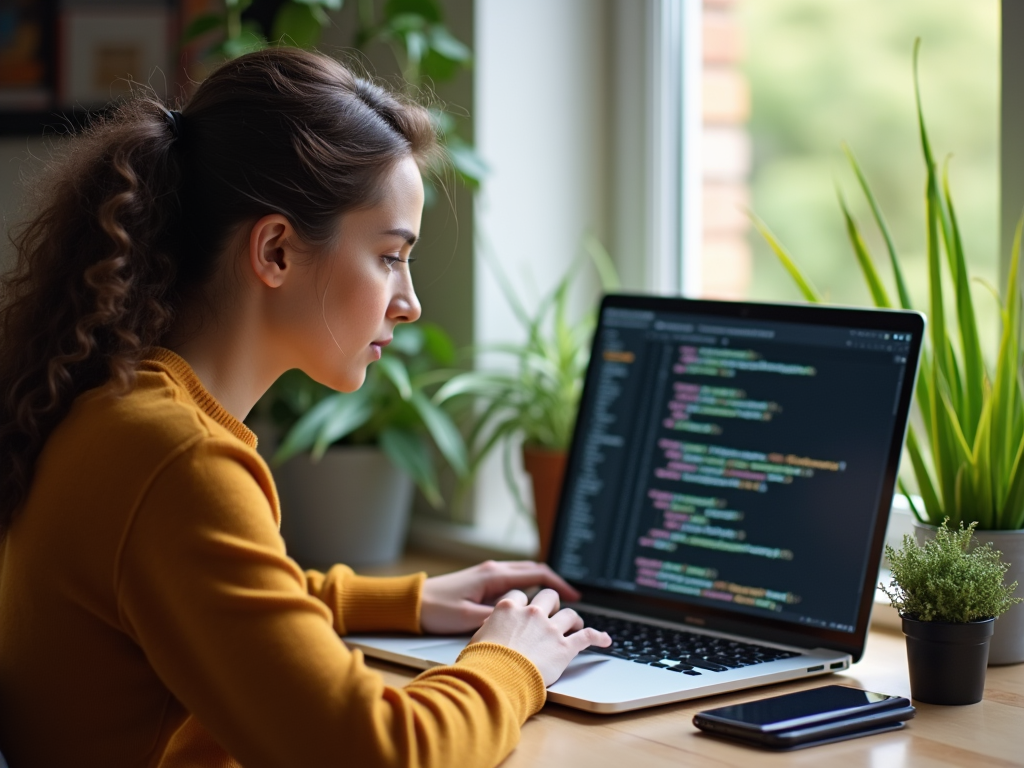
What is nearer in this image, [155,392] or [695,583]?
[155,392]

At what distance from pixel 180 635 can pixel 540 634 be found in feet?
1.08

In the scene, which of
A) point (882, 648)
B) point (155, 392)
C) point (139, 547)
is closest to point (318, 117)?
point (155, 392)

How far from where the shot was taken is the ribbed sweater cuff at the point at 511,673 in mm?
896

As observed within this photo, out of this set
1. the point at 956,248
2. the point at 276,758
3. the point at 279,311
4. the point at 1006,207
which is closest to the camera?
the point at 276,758

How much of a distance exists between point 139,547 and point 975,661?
67cm

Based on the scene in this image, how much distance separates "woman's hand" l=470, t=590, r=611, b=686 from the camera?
0.96m

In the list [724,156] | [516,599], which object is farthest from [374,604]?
[724,156]

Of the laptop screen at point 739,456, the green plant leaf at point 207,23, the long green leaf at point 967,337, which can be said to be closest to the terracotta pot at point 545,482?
the laptop screen at point 739,456

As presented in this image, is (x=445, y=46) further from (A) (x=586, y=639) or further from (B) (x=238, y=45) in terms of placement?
(A) (x=586, y=639)

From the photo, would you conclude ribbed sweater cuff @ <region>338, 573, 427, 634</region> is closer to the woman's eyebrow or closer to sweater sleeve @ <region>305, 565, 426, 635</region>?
sweater sleeve @ <region>305, 565, 426, 635</region>

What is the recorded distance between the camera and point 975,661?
0.96m

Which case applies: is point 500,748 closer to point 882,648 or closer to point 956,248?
point 882,648

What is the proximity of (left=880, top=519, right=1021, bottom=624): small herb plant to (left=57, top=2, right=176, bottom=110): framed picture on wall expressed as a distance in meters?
1.59

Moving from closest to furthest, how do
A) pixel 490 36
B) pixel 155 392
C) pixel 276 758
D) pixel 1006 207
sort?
pixel 276 758
pixel 155 392
pixel 1006 207
pixel 490 36
